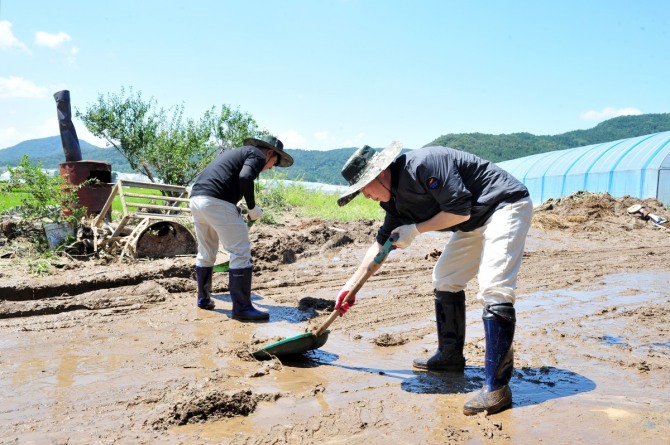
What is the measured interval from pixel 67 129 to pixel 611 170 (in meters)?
17.3

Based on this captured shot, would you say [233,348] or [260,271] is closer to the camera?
[233,348]

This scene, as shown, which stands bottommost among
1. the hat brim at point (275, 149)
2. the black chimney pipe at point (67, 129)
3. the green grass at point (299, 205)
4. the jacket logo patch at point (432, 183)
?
the green grass at point (299, 205)

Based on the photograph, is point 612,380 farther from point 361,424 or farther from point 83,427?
point 83,427

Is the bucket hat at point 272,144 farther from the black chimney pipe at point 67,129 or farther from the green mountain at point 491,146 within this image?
the green mountain at point 491,146

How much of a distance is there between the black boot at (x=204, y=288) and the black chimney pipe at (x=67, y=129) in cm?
578

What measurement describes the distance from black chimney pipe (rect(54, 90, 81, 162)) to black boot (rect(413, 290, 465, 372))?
8451 mm

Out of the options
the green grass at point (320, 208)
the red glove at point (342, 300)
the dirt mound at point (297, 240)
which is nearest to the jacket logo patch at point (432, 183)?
the red glove at point (342, 300)

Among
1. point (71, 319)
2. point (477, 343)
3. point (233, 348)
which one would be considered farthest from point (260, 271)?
point (477, 343)

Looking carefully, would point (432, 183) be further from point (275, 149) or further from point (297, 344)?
point (275, 149)

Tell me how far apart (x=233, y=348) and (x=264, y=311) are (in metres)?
1.16

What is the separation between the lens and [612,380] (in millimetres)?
3373

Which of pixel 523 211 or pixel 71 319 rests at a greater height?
pixel 523 211

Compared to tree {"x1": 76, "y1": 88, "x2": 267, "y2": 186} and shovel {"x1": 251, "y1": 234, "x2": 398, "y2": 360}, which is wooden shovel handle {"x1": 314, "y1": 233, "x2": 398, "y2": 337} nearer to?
shovel {"x1": 251, "y1": 234, "x2": 398, "y2": 360}

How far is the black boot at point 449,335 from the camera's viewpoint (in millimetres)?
3586
